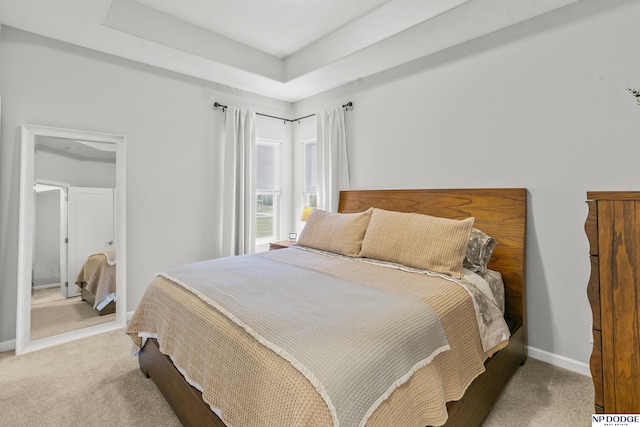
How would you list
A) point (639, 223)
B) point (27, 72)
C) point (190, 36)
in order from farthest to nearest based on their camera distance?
1. point (190, 36)
2. point (27, 72)
3. point (639, 223)

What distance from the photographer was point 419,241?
7.30 ft

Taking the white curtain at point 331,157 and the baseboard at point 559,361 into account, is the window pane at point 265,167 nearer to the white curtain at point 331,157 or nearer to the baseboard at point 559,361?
the white curtain at point 331,157

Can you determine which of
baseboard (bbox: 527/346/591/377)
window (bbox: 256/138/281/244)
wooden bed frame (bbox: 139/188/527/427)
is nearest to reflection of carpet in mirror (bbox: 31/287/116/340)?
wooden bed frame (bbox: 139/188/527/427)

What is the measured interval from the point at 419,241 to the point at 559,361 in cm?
133

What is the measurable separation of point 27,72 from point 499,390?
13.6 feet

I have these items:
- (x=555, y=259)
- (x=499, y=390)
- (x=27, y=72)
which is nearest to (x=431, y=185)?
(x=555, y=259)

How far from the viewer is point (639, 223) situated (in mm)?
1141

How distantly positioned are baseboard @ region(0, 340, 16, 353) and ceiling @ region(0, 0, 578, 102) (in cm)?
248

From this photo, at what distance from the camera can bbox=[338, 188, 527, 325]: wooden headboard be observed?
2.32 metres

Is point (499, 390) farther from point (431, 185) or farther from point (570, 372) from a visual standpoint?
point (431, 185)

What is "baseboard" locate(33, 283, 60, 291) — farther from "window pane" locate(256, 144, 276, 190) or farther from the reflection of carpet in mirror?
"window pane" locate(256, 144, 276, 190)

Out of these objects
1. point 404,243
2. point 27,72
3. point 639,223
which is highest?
point 27,72

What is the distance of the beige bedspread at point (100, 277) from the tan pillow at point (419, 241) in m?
2.34

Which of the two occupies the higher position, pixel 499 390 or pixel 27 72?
pixel 27 72
